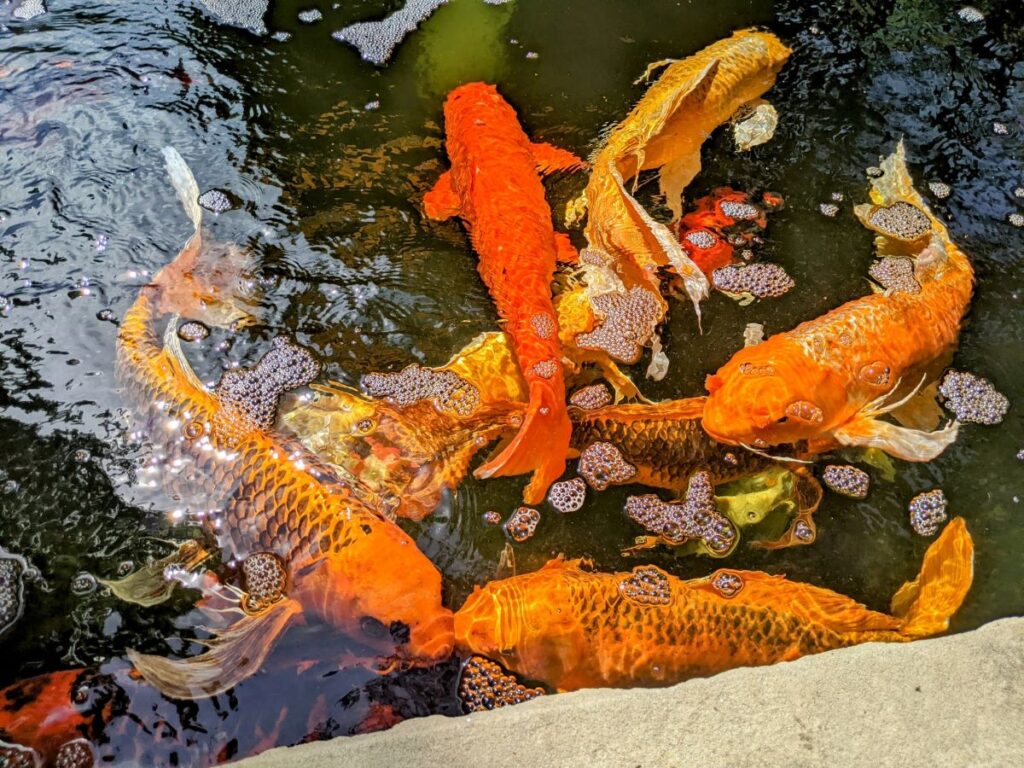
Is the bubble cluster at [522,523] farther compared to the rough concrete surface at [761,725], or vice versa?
the bubble cluster at [522,523]

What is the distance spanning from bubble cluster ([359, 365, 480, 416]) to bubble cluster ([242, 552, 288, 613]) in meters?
0.59

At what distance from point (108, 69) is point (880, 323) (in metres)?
3.14

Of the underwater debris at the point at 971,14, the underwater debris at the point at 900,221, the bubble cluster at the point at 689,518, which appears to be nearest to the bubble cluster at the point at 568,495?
A: the bubble cluster at the point at 689,518

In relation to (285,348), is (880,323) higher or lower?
lower

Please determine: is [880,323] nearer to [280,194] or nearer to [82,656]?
[280,194]

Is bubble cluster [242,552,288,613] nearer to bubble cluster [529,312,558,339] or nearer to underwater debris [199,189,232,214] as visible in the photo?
bubble cluster [529,312,558,339]

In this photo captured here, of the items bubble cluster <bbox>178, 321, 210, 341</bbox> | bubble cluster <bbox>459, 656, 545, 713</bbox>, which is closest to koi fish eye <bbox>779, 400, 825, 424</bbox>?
bubble cluster <bbox>459, 656, 545, 713</bbox>

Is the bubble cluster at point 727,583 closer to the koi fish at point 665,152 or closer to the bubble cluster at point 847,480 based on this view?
the bubble cluster at point 847,480

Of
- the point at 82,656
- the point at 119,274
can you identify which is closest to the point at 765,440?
the point at 82,656

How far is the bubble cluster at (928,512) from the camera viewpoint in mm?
2023

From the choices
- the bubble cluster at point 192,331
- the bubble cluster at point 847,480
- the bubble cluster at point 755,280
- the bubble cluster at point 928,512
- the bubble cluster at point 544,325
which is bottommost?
the bubble cluster at point 928,512

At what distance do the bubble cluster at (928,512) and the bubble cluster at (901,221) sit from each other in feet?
3.33

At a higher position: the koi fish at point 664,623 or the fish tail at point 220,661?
the fish tail at point 220,661

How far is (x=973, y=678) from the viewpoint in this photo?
5.34 feet
